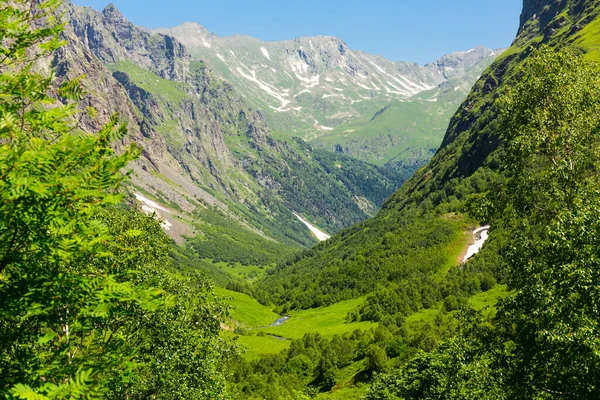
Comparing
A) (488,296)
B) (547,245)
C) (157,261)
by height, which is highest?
(547,245)

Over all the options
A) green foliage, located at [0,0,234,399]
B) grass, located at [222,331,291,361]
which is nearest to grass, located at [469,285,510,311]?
grass, located at [222,331,291,361]

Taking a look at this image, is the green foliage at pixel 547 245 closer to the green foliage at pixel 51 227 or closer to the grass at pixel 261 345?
the green foliage at pixel 51 227

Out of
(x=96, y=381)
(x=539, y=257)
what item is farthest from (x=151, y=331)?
(x=539, y=257)

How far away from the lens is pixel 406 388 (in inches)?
2511

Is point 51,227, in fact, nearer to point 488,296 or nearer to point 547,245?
point 547,245

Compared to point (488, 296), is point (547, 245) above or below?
above

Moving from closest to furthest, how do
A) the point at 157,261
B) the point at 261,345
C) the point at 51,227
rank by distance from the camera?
the point at 51,227
the point at 157,261
the point at 261,345

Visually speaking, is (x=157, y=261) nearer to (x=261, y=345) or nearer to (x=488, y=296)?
(x=488, y=296)

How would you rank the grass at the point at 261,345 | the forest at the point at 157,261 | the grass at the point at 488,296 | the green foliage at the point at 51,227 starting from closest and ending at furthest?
the green foliage at the point at 51,227, the forest at the point at 157,261, the grass at the point at 488,296, the grass at the point at 261,345

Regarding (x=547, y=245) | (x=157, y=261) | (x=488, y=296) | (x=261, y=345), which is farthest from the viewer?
(x=261, y=345)

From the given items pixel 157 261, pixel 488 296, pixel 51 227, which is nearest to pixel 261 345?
pixel 488 296

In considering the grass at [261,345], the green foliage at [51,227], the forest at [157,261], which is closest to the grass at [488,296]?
the grass at [261,345]

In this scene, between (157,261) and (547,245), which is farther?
(157,261)

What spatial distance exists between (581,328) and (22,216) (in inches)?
811
